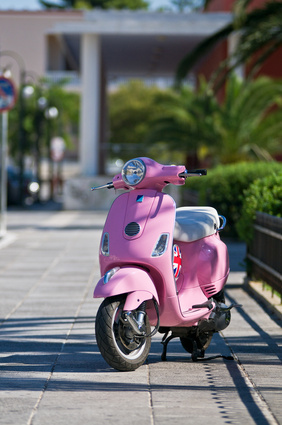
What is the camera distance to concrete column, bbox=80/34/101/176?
31500 millimetres

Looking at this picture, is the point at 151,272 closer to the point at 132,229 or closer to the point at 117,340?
the point at 132,229

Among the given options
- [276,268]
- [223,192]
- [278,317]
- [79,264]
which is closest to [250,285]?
[276,268]

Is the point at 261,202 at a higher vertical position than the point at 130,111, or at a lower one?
lower

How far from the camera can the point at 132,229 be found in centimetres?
604

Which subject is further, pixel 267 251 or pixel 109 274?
pixel 267 251

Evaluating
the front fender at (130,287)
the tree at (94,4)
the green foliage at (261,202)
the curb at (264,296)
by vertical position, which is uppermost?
the tree at (94,4)

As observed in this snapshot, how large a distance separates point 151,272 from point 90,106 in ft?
85.6

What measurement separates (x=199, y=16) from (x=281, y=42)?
13234 mm

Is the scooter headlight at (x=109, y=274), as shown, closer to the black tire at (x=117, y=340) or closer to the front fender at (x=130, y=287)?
the front fender at (x=130, y=287)

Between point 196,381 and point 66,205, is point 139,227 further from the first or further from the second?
point 66,205

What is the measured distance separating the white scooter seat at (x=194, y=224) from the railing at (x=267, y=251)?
2.31 metres

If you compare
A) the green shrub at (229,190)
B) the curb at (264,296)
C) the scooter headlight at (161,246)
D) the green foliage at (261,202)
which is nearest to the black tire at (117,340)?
the scooter headlight at (161,246)

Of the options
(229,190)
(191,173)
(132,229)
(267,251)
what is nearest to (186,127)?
(229,190)

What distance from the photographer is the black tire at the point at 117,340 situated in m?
5.72
